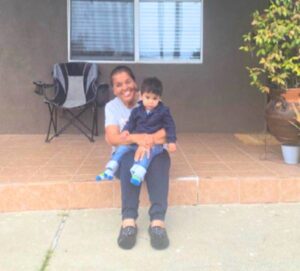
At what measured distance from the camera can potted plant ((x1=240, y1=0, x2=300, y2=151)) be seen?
3188mm

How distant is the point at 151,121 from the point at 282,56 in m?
1.26

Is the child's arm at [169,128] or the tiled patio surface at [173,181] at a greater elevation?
the child's arm at [169,128]

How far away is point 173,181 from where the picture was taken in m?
3.01

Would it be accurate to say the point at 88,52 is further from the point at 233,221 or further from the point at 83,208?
the point at 233,221

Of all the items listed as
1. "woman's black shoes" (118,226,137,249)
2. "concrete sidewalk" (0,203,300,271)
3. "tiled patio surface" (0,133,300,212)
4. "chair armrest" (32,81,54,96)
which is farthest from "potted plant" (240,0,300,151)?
"chair armrest" (32,81,54,96)

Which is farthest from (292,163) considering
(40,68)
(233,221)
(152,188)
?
(40,68)

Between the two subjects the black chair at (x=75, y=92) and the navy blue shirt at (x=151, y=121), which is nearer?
the navy blue shirt at (x=151, y=121)

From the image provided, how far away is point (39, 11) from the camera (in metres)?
4.86

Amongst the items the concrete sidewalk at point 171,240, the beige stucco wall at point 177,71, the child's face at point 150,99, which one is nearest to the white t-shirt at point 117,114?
the child's face at point 150,99

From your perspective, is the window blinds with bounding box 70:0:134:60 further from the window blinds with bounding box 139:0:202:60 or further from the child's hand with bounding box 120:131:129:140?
the child's hand with bounding box 120:131:129:140

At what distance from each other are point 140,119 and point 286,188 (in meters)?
1.18

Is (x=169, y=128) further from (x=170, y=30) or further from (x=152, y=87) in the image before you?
(x=170, y=30)

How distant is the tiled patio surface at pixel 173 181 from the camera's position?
2.94m

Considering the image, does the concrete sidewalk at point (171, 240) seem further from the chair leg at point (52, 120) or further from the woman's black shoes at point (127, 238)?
the chair leg at point (52, 120)
